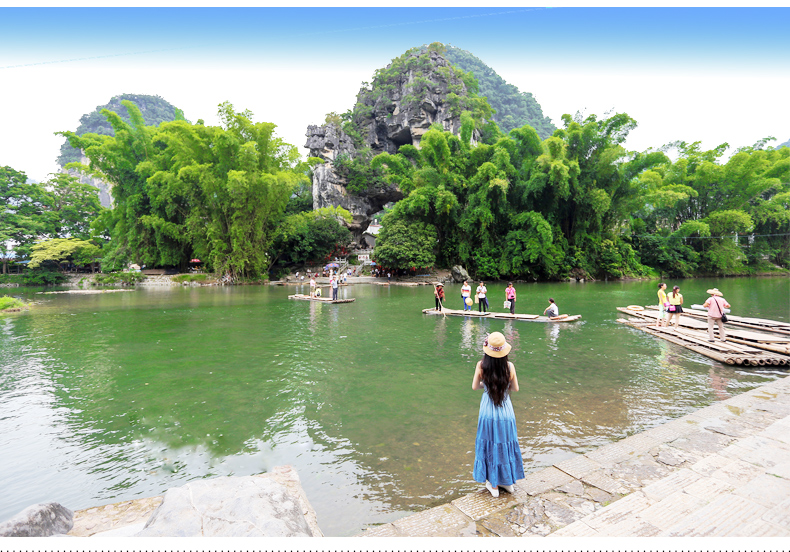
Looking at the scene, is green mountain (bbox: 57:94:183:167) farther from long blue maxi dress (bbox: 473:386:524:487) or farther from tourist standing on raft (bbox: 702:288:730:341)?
long blue maxi dress (bbox: 473:386:524:487)

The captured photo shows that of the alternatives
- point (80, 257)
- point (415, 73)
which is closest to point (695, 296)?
point (415, 73)

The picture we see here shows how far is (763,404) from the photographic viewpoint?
16.5 ft

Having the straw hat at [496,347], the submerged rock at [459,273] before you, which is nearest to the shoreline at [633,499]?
the straw hat at [496,347]

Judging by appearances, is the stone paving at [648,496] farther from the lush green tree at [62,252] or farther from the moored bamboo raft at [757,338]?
the lush green tree at [62,252]

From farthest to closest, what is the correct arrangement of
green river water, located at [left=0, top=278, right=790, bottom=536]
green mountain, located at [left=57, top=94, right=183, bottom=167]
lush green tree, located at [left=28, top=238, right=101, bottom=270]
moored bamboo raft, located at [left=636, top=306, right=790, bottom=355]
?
1. green mountain, located at [left=57, top=94, right=183, bottom=167]
2. lush green tree, located at [left=28, top=238, right=101, bottom=270]
3. moored bamboo raft, located at [left=636, top=306, right=790, bottom=355]
4. green river water, located at [left=0, top=278, right=790, bottom=536]

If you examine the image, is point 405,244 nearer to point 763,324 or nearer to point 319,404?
point 763,324

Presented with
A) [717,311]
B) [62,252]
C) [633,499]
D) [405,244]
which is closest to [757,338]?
[717,311]

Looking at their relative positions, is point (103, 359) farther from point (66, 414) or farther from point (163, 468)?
point (163, 468)

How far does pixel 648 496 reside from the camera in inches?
117

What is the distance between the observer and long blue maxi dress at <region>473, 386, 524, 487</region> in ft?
10.6

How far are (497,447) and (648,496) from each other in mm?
1162

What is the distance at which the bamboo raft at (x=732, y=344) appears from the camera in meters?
7.44

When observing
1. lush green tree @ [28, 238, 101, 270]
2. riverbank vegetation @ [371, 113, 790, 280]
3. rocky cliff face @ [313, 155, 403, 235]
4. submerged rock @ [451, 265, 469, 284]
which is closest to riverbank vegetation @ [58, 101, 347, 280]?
lush green tree @ [28, 238, 101, 270]

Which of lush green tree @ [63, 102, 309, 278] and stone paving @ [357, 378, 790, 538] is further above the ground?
lush green tree @ [63, 102, 309, 278]
